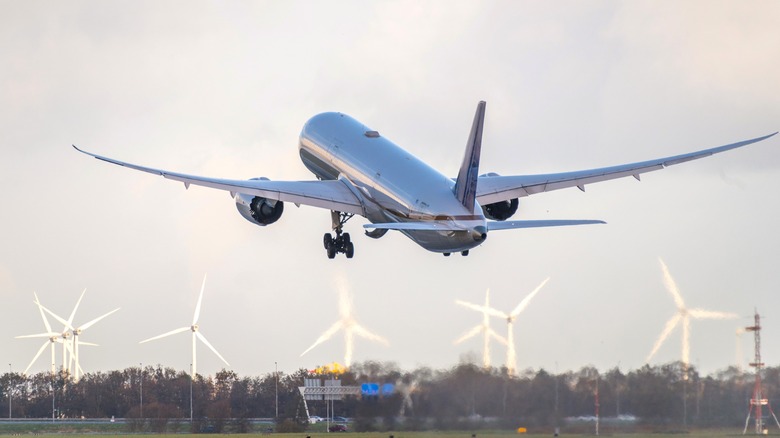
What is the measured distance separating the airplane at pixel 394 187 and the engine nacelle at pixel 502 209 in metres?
0.05

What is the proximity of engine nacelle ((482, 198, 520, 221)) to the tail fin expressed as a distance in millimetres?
10597

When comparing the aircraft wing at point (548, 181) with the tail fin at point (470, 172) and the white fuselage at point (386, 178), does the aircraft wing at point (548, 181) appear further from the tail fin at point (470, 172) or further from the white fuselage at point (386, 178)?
the tail fin at point (470, 172)

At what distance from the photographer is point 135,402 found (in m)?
111

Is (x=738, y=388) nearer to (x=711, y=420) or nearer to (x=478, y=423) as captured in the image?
(x=711, y=420)

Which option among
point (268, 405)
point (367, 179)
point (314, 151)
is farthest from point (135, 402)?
point (367, 179)

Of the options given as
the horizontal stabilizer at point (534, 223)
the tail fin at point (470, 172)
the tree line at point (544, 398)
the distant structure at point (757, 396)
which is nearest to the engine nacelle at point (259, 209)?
the tree line at point (544, 398)

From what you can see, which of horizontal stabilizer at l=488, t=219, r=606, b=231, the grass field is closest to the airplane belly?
horizontal stabilizer at l=488, t=219, r=606, b=231

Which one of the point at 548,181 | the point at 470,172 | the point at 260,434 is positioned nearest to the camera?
the point at 470,172

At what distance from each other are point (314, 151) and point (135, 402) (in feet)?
101

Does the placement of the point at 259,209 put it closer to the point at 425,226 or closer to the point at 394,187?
Result: the point at 394,187

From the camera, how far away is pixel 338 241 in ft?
269

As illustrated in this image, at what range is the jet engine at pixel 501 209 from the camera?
82562 mm

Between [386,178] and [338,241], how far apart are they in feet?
20.2

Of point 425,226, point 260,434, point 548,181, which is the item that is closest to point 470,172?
point 425,226
